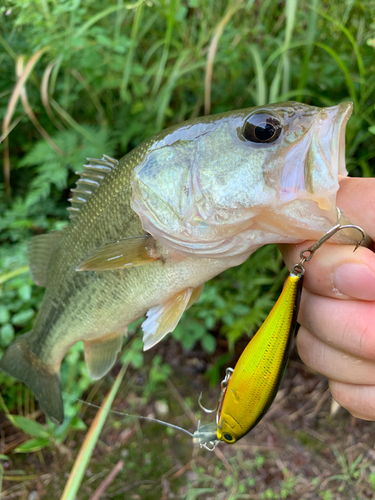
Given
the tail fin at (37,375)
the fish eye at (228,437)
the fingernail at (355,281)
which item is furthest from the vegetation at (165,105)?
the fingernail at (355,281)

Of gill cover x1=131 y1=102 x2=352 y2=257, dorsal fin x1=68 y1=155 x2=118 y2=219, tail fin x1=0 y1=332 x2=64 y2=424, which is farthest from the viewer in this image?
tail fin x1=0 y1=332 x2=64 y2=424

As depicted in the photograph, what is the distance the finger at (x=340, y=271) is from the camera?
1.95ft

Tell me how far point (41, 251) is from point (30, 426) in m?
0.95

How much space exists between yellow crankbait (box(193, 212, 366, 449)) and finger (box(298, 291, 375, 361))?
0.50 ft

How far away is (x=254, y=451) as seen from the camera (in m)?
1.61

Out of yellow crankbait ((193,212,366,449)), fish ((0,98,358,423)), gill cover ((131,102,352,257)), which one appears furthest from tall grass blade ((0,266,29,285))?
yellow crankbait ((193,212,366,449))

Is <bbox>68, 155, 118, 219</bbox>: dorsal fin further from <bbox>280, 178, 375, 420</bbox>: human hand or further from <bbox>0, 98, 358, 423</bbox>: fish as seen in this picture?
<bbox>280, 178, 375, 420</bbox>: human hand

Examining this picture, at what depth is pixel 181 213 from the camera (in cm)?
68

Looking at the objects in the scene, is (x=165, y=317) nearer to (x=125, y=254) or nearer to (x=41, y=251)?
(x=125, y=254)

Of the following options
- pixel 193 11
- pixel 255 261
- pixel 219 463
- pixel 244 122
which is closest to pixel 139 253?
pixel 244 122

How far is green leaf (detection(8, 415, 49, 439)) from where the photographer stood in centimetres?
146

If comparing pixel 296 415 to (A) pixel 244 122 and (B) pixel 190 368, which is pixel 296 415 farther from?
(A) pixel 244 122

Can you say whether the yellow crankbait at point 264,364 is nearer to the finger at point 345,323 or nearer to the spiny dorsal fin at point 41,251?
the finger at point 345,323

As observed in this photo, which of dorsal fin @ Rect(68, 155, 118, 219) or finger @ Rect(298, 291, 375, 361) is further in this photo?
dorsal fin @ Rect(68, 155, 118, 219)
